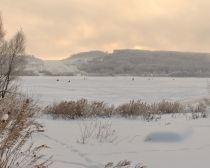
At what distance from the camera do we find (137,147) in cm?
693

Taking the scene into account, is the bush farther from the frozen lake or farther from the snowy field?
the frozen lake

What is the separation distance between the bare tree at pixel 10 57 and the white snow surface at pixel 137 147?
12819mm

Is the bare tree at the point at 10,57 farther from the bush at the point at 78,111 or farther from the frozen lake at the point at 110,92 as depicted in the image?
the bush at the point at 78,111

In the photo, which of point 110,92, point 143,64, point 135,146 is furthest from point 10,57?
point 143,64

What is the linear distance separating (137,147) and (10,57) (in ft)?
52.5

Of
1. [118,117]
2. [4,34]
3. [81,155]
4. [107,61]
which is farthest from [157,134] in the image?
[107,61]

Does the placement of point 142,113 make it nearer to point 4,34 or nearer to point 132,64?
point 4,34

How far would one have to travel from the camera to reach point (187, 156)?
6.34 metres

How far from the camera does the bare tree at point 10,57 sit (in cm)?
2136

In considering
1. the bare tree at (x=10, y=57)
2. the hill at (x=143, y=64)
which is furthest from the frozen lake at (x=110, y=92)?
the hill at (x=143, y=64)

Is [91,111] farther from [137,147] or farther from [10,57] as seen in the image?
[10,57]

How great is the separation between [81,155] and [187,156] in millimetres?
1410

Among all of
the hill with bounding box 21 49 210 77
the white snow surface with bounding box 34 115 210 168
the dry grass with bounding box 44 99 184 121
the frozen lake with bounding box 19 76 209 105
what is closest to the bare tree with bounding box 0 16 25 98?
the frozen lake with bounding box 19 76 209 105

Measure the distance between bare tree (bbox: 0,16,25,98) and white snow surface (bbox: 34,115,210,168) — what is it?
42.1 feet
